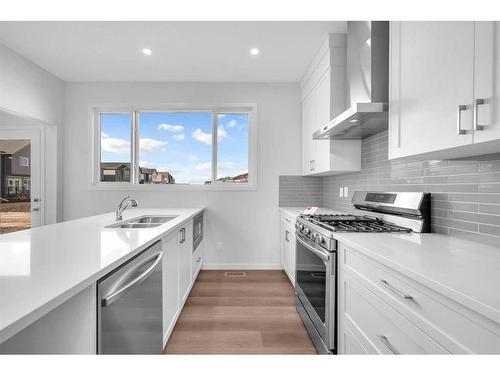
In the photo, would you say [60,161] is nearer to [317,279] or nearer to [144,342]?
[144,342]

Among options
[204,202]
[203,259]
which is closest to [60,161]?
[204,202]

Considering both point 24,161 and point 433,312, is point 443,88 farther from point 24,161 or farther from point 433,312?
point 24,161

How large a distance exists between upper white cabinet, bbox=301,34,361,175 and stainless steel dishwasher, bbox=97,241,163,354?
6.05ft

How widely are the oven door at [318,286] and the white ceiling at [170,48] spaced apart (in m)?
1.89

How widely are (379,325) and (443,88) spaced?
1.02 m

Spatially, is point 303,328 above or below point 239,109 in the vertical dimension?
below

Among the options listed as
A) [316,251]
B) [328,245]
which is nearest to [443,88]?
[328,245]

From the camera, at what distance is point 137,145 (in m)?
3.81

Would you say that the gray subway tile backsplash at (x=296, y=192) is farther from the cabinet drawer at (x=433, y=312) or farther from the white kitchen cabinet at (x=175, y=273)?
the cabinet drawer at (x=433, y=312)

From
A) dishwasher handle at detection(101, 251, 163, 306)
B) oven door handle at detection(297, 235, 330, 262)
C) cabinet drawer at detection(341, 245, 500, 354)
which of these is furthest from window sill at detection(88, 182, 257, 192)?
cabinet drawer at detection(341, 245, 500, 354)

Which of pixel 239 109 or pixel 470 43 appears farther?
pixel 239 109

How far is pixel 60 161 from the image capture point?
3.62 m
